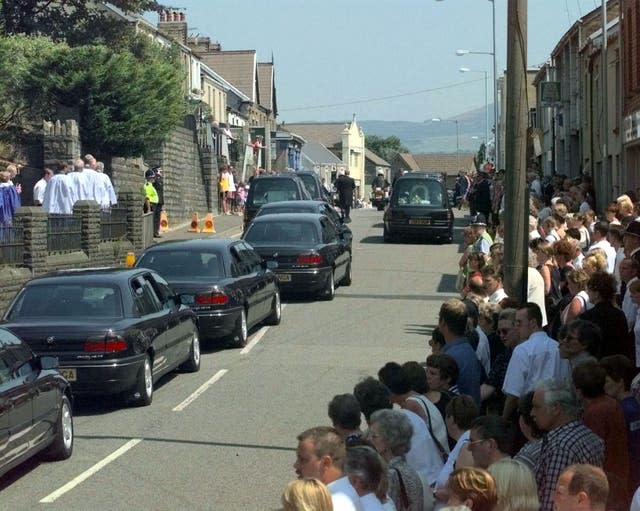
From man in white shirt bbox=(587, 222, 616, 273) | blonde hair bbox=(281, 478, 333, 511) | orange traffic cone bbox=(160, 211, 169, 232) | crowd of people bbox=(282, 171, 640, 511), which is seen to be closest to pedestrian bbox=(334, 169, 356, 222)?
orange traffic cone bbox=(160, 211, 169, 232)

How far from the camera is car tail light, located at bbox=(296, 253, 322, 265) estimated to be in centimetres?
2294

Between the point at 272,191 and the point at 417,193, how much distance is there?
515 centimetres

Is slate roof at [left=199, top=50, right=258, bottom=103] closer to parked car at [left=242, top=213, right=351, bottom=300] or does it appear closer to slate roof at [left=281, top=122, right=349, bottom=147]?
parked car at [left=242, top=213, right=351, bottom=300]

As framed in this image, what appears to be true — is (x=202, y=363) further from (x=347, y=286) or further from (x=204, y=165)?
(x=204, y=165)

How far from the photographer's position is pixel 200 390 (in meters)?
15.3

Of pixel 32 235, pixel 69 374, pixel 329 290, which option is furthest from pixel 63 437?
pixel 329 290

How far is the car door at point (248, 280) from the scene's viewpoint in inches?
735

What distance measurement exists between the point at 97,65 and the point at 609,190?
13.2 metres

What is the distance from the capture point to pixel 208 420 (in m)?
13.5

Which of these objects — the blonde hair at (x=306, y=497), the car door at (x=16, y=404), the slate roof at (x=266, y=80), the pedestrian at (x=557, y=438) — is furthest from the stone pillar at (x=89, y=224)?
the slate roof at (x=266, y=80)

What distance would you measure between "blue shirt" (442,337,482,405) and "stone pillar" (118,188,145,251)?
20.7 metres

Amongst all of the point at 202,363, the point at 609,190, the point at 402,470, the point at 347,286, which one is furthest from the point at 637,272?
the point at 609,190

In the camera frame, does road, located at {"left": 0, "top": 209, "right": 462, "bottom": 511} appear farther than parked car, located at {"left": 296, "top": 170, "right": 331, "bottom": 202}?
No

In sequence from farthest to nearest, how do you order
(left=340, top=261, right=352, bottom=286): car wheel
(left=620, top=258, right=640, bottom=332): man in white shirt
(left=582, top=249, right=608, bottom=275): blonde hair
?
(left=340, top=261, right=352, bottom=286): car wheel, (left=620, top=258, right=640, bottom=332): man in white shirt, (left=582, top=249, right=608, bottom=275): blonde hair
